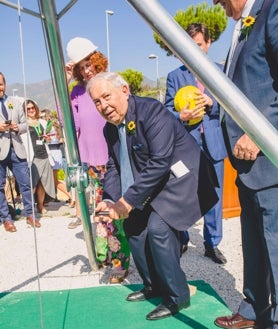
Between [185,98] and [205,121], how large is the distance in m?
0.36

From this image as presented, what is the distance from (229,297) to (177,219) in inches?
39.7

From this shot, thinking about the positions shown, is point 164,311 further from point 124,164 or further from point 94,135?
point 94,135

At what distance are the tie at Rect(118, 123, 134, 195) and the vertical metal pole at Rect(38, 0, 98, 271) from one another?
32cm

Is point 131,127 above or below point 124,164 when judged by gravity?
above

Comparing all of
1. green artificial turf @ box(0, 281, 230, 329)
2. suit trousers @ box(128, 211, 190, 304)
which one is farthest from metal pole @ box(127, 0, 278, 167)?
green artificial turf @ box(0, 281, 230, 329)

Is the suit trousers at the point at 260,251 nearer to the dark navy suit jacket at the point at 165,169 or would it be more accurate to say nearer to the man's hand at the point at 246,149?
the man's hand at the point at 246,149

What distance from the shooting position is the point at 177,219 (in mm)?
2605

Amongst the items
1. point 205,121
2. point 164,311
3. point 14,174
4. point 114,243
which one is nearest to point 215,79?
point 164,311

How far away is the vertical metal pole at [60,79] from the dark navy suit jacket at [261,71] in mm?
978

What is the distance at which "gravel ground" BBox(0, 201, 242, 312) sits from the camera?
353 centimetres

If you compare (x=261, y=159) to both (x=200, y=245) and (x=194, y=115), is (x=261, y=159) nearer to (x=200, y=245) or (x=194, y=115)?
(x=194, y=115)

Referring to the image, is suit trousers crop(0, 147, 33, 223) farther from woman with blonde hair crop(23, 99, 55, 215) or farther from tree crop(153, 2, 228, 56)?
tree crop(153, 2, 228, 56)

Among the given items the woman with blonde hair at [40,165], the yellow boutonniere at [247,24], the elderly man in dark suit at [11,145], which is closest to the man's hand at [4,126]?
the elderly man in dark suit at [11,145]

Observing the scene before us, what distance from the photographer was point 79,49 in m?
3.43
